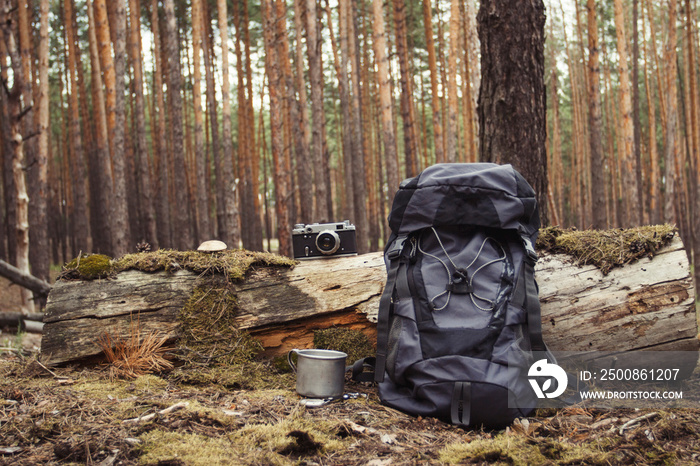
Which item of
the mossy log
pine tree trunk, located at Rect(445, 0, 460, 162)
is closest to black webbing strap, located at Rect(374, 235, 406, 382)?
the mossy log

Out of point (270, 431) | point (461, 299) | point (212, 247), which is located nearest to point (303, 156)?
point (212, 247)

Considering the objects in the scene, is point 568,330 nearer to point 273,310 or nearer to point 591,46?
point 273,310

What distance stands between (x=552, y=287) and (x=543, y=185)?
1454 mm

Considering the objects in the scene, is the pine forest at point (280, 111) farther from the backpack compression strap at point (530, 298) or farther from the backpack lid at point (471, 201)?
the backpack compression strap at point (530, 298)

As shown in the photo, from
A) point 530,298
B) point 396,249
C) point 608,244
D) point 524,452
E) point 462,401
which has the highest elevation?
point 396,249

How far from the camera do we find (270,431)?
7.71ft

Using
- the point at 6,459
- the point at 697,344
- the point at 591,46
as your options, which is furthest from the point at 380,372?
the point at 591,46

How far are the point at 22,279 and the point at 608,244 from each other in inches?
247

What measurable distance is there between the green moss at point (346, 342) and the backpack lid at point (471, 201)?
2.82ft

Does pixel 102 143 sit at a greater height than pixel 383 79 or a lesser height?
lesser

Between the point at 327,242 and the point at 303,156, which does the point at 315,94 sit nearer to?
the point at 303,156

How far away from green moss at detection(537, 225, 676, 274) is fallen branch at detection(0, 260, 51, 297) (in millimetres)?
5463

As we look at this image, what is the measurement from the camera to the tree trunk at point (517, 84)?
4.36 m

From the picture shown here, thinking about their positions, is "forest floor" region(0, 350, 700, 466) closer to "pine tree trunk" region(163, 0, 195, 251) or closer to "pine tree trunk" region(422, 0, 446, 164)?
"pine tree trunk" region(163, 0, 195, 251)
